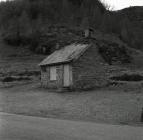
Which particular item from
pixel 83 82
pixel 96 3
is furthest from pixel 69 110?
pixel 96 3

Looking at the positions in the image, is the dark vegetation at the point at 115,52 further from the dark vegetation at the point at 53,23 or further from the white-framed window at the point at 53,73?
the white-framed window at the point at 53,73

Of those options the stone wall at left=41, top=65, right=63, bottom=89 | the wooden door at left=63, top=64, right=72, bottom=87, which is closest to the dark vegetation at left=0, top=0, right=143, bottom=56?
the stone wall at left=41, top=65, right=63, bottom=89

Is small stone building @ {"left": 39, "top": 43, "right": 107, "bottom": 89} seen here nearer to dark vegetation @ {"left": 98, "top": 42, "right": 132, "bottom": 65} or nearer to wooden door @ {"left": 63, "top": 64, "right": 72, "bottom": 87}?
wooden door @ {"left": 63, "top": 64, "right": 72, "bottom": 87}

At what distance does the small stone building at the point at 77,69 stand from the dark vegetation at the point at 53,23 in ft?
88.2

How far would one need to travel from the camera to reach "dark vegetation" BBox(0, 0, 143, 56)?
66500mm

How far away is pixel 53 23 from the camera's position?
76.4m

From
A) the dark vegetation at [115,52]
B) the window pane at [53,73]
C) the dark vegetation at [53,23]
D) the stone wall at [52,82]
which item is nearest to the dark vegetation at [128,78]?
the stone wall at [52,82]

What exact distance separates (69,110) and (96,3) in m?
84.4

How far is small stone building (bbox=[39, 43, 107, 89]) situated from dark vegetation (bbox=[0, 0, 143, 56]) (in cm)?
2690

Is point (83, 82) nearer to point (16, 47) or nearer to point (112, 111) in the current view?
point (112, 111)

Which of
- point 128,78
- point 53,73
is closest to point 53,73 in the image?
point 53,73

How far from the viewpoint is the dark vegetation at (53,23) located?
218 feet

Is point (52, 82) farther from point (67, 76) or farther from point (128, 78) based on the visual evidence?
point (128, 78)

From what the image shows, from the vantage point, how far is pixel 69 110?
18781mm
